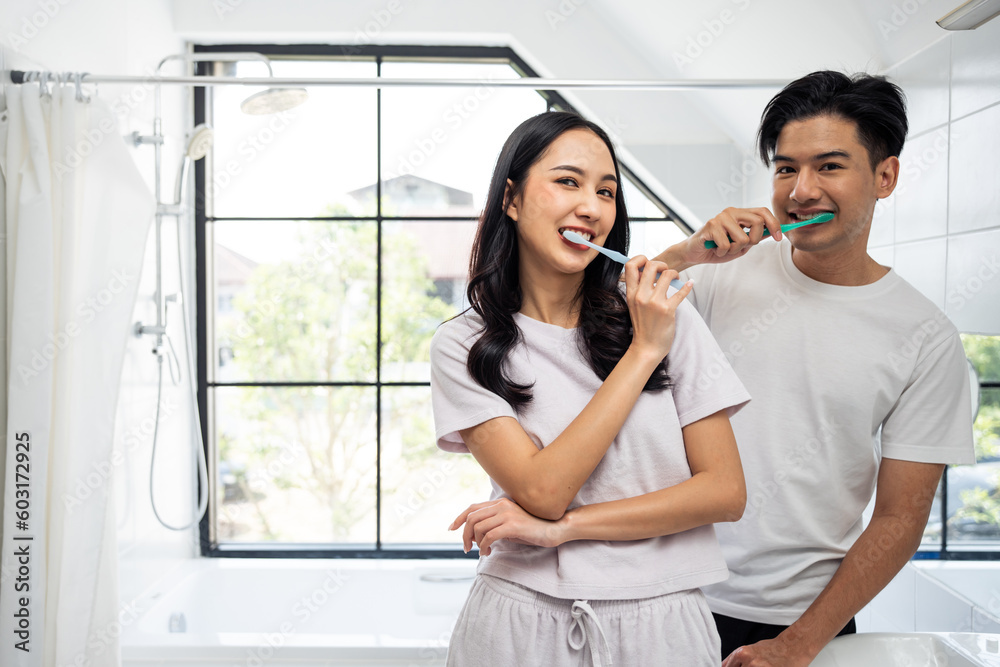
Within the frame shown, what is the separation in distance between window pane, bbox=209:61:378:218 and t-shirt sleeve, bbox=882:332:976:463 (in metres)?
1.98

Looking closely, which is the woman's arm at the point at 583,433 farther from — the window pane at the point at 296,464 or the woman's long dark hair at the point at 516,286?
the window pane at the point at 296,464

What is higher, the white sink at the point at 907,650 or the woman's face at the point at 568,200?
the woman's face at the point at 568,200

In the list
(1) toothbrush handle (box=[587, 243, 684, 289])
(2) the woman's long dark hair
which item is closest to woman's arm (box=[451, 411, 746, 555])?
(2) the woman's long dark hair

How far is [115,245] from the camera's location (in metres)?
1.46

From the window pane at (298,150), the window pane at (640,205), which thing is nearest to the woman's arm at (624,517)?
the window pane at (640,205)

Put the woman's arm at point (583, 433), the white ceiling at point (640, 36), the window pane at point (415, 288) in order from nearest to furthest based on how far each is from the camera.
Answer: the woman's arm at point (583, 433) < the white ceiling at point (640, 36) < the window pane at point (415, 288)

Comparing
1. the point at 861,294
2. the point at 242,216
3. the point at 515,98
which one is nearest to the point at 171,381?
the point at 242,216

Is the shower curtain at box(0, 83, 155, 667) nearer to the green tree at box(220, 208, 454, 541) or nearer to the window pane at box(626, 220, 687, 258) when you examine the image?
the green tree at box(220, 208, 454, 541)

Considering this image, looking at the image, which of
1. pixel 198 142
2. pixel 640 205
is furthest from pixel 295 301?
pixel 640 205

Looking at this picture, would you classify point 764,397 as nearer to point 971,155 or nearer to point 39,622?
point 971,155

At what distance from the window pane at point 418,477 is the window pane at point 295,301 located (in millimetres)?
204

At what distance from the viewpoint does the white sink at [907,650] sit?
0.89 metres

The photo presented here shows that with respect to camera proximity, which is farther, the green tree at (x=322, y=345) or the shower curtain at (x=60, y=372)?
the green tree at (x=322, y=345)

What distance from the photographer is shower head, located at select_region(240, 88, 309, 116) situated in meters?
1.71
